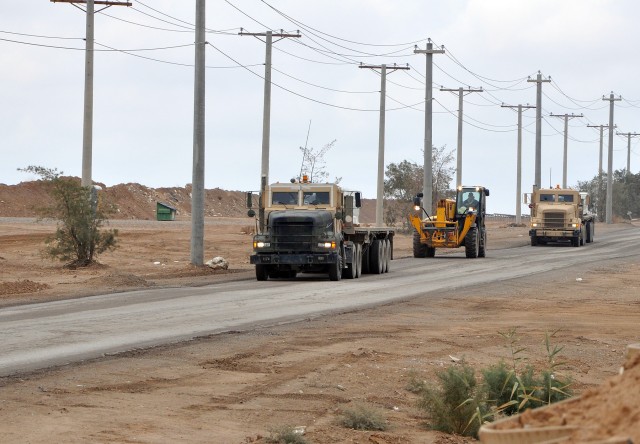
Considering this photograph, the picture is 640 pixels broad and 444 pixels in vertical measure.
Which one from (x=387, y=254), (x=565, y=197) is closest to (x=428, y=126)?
(x=565, y=197)

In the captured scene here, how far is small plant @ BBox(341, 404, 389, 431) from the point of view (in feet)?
35.1

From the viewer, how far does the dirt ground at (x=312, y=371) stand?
10531mm

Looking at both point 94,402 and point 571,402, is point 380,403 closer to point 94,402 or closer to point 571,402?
point 94,402

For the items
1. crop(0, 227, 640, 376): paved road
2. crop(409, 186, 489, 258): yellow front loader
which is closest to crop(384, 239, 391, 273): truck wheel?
crop(0, 227, 640, 376): paved road

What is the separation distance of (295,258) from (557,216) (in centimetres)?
3266

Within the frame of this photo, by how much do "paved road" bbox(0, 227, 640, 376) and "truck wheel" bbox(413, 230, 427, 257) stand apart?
8092 millimetres

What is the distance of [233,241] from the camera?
59500 millimetres

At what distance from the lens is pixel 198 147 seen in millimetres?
38844

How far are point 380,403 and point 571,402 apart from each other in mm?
7344

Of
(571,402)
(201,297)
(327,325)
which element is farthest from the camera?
(201,297)

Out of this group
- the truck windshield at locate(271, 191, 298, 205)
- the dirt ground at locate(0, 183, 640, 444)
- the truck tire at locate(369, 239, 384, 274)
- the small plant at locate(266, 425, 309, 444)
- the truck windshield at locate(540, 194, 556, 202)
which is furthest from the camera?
the truck windshield at locate(540, 194, 556, 202)

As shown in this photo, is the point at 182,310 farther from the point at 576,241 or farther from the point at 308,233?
the point at 576,241

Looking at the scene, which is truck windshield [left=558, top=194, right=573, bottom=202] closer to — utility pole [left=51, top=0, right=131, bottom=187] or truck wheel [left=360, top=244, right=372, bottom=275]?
truck wheel [left=360, top=244, right=372, bottom=275]

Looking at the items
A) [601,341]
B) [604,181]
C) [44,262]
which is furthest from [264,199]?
[604,181]
